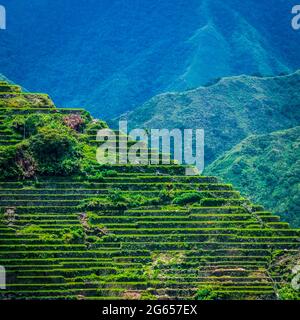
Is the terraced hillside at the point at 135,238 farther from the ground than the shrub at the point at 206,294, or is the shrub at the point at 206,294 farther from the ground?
the terraced hillside at the point at 135,238

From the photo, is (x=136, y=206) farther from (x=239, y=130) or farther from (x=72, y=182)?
(x=239, y=130)

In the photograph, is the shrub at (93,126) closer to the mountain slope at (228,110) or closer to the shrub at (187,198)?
the shrub at (187,198)

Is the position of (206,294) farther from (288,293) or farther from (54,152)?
(54,152)

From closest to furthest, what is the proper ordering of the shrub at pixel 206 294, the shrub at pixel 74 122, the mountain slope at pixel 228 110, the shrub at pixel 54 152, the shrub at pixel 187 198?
the shrub at pixel 206 294 → the shrub at pixel 187 198 → the shrub at pixel 54 152 → the shrub at pixel 74 122 → the mountain slope at pixel 228 110

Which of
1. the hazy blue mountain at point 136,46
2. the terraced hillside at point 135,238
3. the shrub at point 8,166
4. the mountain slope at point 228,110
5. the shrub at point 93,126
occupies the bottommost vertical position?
the terraced hillside at point 135,238

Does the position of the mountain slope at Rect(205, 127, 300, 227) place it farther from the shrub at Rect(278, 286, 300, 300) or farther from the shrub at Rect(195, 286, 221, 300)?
the shrub at Rect(195, 286, 221, 300)

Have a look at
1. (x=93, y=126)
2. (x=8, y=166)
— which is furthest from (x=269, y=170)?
(x=8, y=166)

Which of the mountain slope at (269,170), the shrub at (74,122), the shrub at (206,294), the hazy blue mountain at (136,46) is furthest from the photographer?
the hazy blue mountain at (136,46)

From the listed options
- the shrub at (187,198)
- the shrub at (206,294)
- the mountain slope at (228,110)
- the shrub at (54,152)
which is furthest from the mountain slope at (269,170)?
the shrub at (206,294)
